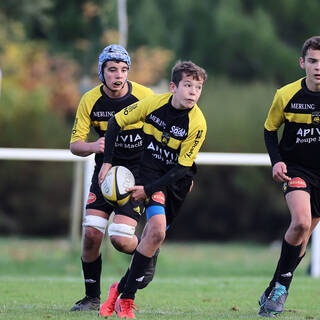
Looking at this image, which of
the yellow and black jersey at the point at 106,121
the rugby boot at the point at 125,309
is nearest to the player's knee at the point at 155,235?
the rugby boot at the point at 125,309

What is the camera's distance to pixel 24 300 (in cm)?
799

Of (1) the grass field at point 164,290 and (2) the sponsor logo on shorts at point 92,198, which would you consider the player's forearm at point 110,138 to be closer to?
(2) the sponsor logo on shorts at point 92,198

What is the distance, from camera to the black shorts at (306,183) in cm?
700

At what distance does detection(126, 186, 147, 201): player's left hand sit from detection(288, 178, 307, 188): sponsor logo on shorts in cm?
124

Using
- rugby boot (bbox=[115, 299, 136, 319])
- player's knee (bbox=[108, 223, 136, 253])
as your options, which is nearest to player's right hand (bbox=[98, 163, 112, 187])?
player's knee (bbox=[108, 223, 136, 253])

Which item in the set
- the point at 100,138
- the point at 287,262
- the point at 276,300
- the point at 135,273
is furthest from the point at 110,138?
the point at 276,300

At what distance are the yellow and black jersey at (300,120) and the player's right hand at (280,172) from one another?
210 mm

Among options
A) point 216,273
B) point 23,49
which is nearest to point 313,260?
point 216,273

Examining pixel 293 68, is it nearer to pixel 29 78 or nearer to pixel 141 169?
pixel 29 78

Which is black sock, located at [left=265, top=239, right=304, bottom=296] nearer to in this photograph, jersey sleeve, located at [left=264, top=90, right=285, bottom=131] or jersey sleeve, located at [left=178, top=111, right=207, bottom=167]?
jersey sleeve, located at [left=264, top=90, right=285, bottom=131]

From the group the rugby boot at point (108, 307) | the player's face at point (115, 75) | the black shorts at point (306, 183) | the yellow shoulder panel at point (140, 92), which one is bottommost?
the rugby boot at point (108, 307)

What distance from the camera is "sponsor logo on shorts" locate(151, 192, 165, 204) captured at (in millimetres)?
6793

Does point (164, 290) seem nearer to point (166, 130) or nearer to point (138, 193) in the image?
point (138, 193)

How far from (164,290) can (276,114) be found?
3040 mm
